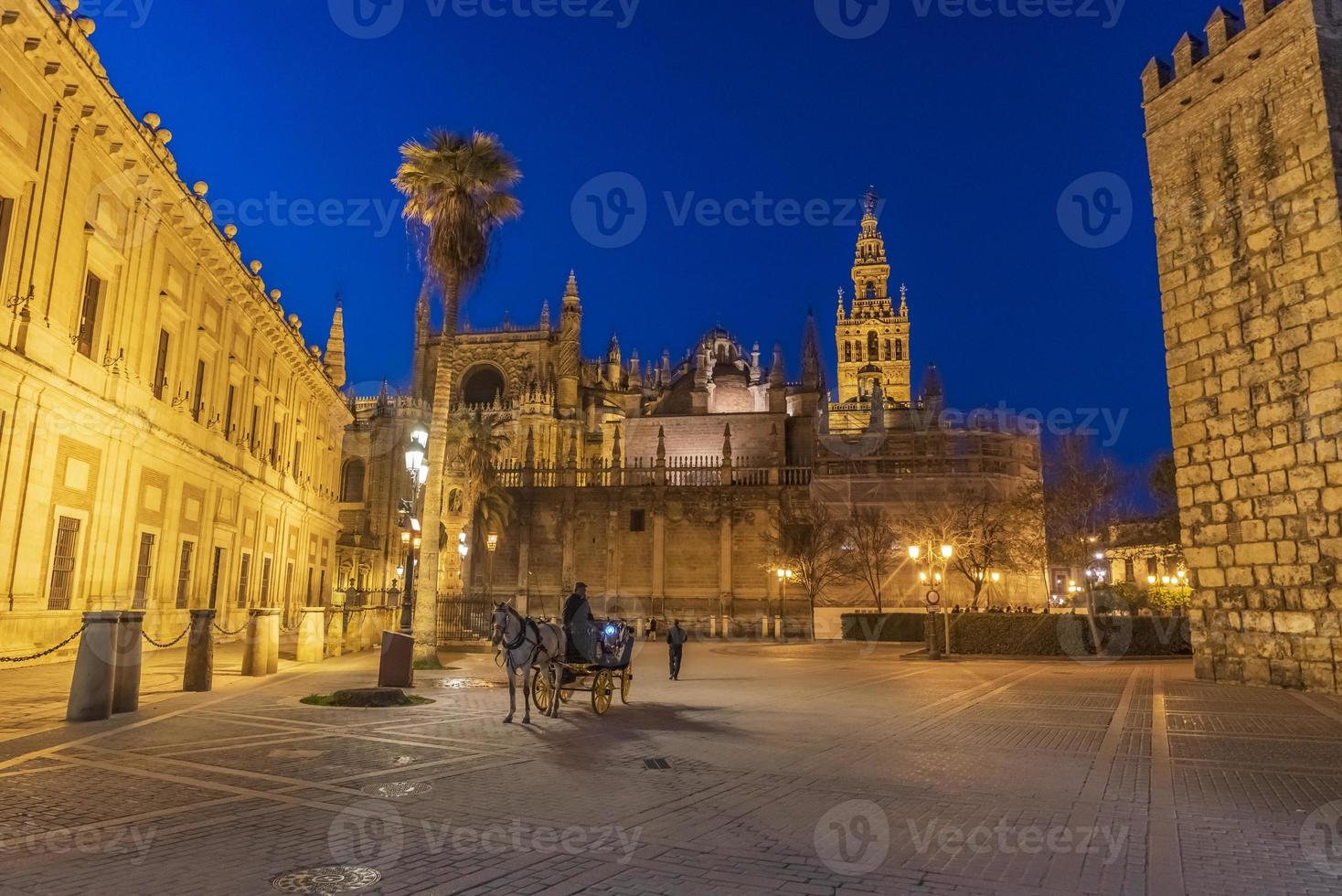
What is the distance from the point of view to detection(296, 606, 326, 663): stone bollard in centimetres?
1991

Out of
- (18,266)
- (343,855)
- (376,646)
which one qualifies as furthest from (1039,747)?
(376,646)

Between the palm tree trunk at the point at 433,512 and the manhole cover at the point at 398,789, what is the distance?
11.6 metres

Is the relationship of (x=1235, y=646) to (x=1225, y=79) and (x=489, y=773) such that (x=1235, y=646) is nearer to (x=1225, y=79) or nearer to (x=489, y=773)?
(x=1225, y=79)

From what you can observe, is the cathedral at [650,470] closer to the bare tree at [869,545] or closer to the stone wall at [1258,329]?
the bare tree at [869,545]

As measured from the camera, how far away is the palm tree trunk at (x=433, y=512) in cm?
1855

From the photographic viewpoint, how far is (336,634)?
22.8 m

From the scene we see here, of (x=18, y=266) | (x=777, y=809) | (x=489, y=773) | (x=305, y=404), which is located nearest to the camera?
(x=777, y=809)

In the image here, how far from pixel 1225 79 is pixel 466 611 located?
3026 cm

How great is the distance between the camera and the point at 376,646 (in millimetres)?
27000

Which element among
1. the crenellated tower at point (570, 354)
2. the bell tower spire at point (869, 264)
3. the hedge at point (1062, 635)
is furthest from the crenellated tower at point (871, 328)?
the hedge at point (1062, 635)

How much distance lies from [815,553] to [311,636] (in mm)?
28019

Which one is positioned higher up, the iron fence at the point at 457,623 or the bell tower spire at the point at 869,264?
the bell tower spire at the point at 869,264

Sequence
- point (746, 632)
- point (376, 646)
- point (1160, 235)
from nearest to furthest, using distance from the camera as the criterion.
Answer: point (1160, 235), point (376, 646), point (746, 632)

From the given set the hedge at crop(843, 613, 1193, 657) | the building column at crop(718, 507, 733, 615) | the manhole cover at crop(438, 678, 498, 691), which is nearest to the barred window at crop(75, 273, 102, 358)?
the manhole cover at crop(438, 678, 498, 691)
